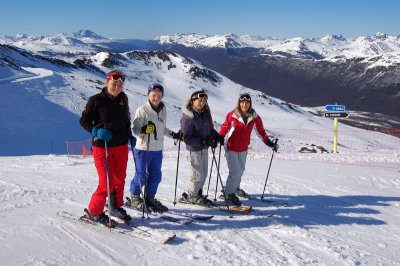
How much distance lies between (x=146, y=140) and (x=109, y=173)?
835mm

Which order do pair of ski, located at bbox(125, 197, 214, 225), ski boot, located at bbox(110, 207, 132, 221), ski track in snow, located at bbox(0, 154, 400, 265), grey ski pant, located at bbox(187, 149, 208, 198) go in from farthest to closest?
1. grey ski pant, located at bbox(187, 149, 208, 198)
2. pair of ski, located at bbox(125, 197, 214, 225)
3. ski boot, located at bbox(110, 207, 132, 221)
4. ski track in snow, located at bbox(0, 154, 400, 265)

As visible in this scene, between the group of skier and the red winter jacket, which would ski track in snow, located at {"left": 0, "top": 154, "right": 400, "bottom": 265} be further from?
the red winter jacket

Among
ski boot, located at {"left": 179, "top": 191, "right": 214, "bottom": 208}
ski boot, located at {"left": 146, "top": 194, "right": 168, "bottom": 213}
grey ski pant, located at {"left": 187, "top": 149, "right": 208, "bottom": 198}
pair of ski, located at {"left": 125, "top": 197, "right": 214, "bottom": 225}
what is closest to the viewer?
pair of ski, located at {"left": 125, "top": 197, "right": 214, "bottom": 225}

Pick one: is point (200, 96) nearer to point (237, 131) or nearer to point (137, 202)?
point (237, 131)

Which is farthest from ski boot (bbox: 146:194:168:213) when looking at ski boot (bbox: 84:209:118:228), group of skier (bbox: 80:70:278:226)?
ski boot (bbox: 84:209:118:228)

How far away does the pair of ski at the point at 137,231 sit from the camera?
406cm

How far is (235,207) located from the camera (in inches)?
217

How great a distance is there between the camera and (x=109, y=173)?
4355mm

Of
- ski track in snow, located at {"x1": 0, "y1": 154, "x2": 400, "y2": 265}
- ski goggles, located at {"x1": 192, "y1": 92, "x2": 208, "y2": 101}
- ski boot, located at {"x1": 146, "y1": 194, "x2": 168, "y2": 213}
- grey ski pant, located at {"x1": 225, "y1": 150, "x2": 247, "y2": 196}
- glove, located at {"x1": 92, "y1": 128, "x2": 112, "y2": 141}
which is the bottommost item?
ski track in snow, located at {"x1": 0, "y1": 154, "x2": 400, "y2": 265}

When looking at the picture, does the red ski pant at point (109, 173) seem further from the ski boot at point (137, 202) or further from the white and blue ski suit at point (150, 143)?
the ski boot at point (137, 202)

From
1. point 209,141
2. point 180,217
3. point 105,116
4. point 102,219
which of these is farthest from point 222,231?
point 105,116

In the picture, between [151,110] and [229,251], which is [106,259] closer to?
[229,251]

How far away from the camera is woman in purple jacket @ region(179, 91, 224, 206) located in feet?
17.1

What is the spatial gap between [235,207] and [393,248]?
7.92 feet
